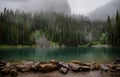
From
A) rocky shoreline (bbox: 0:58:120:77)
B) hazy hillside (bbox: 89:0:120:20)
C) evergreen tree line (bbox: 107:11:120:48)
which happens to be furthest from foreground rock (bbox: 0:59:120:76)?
hazy hillside (bbox: 89:0:120:20)

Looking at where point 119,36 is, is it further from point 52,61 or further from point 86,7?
point 52,61

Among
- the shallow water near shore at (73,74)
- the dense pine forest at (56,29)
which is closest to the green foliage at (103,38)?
the dense pine forest at (56,29)

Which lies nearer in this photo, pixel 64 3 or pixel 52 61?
pixel 52 61

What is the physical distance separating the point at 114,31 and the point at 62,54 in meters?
0.95

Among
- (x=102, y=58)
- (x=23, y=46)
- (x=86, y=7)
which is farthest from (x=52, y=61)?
(x=86, y=7)

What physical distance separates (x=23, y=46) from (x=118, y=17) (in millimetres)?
1645

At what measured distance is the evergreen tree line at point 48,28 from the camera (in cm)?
296

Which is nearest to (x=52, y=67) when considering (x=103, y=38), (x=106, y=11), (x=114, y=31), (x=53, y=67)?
(x=53, y=67)

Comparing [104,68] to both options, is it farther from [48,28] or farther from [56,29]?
[48,28]

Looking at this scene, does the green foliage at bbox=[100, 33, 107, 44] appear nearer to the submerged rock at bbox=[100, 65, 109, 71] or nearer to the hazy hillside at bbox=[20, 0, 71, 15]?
the submerged rock at bbox=[100, 65, 109, 71]

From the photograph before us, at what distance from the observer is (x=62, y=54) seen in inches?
118

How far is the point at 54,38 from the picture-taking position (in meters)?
3.01

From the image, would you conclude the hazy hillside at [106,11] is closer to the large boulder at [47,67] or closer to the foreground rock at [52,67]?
the foreground rock at [52,67]

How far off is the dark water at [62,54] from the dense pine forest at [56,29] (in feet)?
0.37
